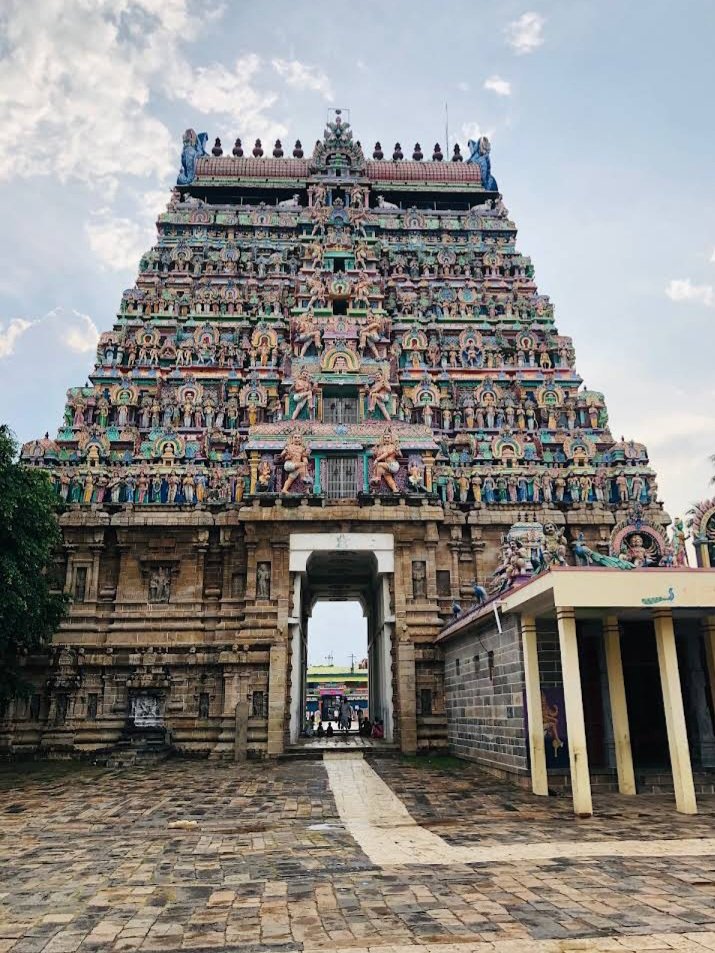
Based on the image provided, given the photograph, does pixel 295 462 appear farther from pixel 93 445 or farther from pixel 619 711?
pixel 619 711

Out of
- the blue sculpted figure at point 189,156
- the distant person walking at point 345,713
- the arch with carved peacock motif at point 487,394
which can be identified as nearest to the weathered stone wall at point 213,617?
the arch with carved peacock motif at point 487,394

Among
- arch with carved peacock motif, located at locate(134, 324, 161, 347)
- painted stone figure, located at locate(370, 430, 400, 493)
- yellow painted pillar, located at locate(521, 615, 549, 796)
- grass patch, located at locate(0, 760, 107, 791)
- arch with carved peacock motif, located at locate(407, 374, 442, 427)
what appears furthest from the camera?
arch with carved peacock motif, located at locate(134, 324, 161, 347)

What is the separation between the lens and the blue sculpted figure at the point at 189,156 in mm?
45562

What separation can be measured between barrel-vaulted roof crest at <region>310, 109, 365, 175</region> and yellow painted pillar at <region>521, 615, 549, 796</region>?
37.3 metres

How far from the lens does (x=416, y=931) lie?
7129 millimetres

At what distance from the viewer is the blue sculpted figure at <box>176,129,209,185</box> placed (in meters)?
45.6

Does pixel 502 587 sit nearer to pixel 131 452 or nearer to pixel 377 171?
pixel 131 452

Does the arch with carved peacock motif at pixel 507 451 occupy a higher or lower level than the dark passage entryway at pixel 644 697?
higher

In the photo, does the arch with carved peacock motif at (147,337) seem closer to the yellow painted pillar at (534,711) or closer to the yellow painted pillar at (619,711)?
the yellow painted pillar at (534,711)

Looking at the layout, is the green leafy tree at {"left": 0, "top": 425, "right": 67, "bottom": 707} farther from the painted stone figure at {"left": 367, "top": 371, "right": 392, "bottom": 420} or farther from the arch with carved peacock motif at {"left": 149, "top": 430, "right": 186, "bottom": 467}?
the painted stone figure at {"left": 367, "top": 371, "right": 392, "bottom": 420}

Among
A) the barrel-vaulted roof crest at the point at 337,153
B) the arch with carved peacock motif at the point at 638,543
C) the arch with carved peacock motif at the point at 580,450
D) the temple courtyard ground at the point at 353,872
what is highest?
the barrel-vaulted roof crest at the point at 337,153

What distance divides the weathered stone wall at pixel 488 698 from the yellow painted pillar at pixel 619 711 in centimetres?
202

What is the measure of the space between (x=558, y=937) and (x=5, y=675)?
21.0 metres

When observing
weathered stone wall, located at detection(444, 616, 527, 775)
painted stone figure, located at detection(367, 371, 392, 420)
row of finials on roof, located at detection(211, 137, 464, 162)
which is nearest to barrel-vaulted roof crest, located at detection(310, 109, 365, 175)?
row of finials on roof, located at detection(211, 137, 464, 162)
